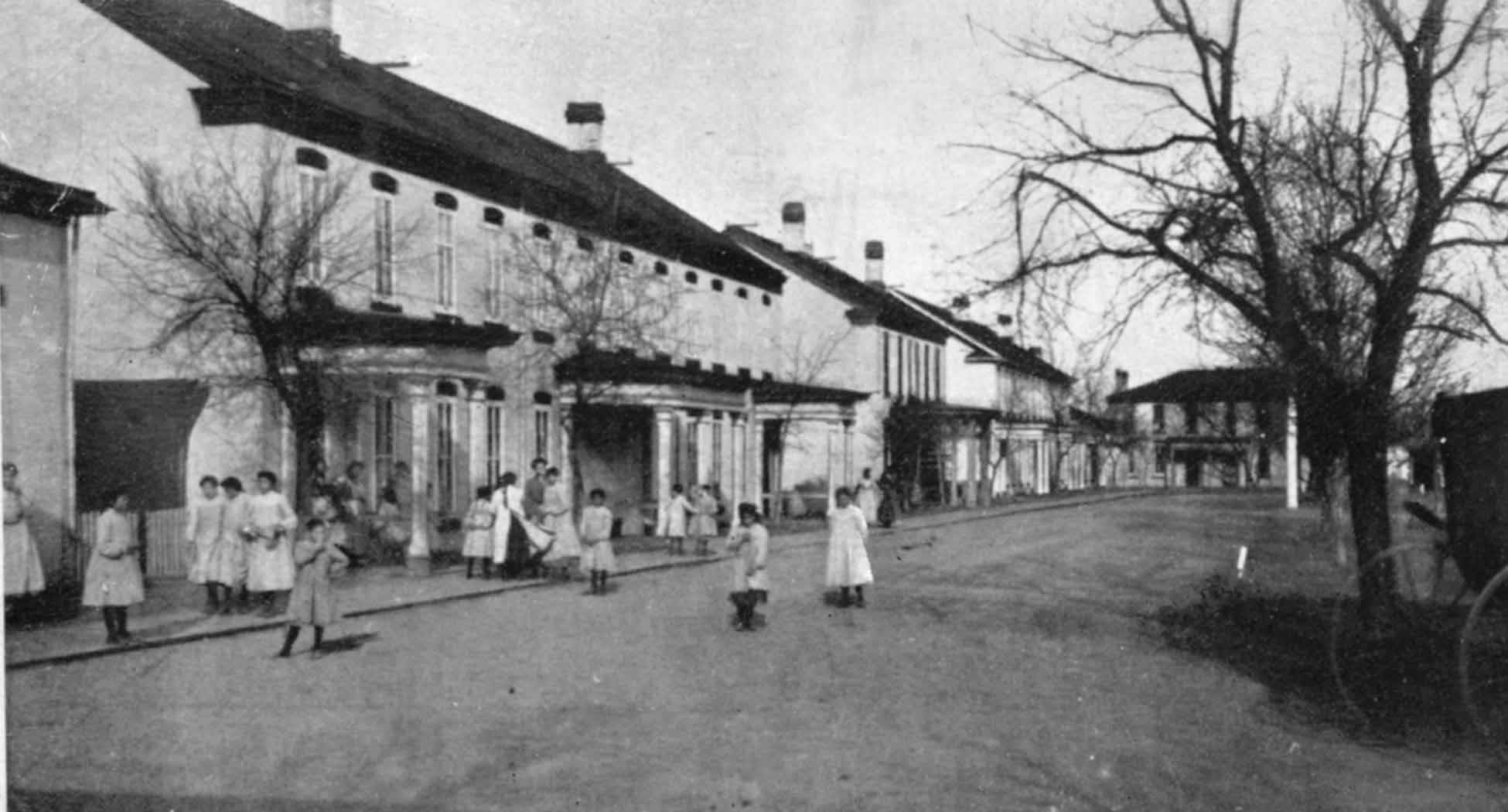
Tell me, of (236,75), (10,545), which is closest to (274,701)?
Answer: (10,545)

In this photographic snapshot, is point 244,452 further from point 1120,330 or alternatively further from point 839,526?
point 1120,330

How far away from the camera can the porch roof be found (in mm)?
25500

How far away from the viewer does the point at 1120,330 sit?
11.6 m

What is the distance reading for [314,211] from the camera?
18.5 meters

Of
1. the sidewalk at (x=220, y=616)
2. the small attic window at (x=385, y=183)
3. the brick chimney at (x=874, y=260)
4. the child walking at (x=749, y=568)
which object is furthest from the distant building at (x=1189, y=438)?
the child walking at (x=749, y=568)

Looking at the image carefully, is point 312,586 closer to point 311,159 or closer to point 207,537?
point 207,537

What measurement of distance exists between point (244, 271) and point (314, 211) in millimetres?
1369

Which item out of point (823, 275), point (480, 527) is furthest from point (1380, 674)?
point (823, 275)

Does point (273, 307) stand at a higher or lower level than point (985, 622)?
higher

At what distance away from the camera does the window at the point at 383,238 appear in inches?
826

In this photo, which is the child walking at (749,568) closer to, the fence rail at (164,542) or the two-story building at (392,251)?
the two-story building at (392,251)

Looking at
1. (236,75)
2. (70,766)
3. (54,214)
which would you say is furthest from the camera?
(236,75)

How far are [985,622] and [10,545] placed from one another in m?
9.05

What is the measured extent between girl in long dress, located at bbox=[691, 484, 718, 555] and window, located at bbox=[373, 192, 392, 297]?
262 inches
